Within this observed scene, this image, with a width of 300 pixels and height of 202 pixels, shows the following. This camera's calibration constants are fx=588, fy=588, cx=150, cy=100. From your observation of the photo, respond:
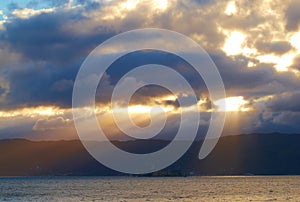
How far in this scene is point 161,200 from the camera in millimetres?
171250

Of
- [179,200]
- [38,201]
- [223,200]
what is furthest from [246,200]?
[38,201]

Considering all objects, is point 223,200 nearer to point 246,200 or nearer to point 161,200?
point 246,200

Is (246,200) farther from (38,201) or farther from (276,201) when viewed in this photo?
(38,201)

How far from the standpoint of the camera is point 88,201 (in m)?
170

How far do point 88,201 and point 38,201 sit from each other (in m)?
14.7

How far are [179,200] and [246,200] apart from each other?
19434mm

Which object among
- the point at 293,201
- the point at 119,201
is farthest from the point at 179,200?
the point at 293,201

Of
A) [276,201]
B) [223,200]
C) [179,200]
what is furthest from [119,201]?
[276,201]

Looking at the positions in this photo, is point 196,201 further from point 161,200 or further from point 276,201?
point 276,201

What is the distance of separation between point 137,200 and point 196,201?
18.0 m

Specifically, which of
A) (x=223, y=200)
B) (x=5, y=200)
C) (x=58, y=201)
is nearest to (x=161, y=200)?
(x=223, y=200)

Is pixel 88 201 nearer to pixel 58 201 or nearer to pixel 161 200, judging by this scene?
pixel 58 201

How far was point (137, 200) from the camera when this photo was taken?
174m

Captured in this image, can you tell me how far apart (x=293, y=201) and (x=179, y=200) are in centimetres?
3263
